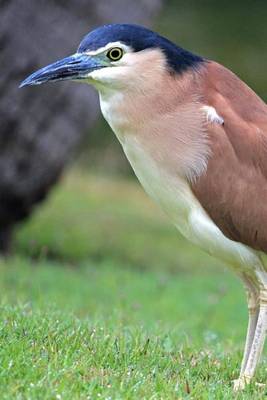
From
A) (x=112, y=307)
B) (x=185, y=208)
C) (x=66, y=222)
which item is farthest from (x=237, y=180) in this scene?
(x=66, y=222)

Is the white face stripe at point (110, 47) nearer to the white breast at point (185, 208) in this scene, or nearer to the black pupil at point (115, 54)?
the black pupil at point (115, 54)

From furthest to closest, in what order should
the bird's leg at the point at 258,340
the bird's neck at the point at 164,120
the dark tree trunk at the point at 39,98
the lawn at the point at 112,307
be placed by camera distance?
the dark tree trunk at the point at 39,98 → the bird's leg at the point at 258,340 → the bird's neck at the point at 164,120 → the lawn at the point at 112,307

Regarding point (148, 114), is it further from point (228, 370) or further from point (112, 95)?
point (228, 370)

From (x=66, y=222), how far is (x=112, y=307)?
4.71 meters

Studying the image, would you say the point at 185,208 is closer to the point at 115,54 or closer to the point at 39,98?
the point at 115,54

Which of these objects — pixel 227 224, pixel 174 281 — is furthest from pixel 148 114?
pixel 174 281

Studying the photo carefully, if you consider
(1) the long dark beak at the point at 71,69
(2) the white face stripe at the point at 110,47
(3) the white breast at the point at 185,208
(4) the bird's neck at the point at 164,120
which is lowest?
(3) the white breast at the point at 185,208

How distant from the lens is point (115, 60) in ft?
21.0

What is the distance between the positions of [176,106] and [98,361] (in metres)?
1.66

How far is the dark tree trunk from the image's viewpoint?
11.7 metres

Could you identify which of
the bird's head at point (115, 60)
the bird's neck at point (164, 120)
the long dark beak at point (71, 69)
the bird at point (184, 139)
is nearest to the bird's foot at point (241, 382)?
the bird at point (184, 139)

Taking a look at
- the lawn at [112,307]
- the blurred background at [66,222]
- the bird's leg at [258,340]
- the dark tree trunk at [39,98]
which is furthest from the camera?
the dark tree trunk at [39,98]

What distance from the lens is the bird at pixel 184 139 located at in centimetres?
638

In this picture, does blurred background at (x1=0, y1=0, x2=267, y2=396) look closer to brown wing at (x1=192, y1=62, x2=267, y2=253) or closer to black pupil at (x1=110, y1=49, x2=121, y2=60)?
brown wing at (x1=192, y1=62, x2=267, y2=253)
